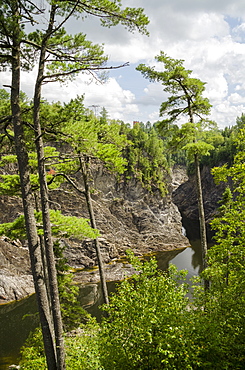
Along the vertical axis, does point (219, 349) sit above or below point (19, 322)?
above

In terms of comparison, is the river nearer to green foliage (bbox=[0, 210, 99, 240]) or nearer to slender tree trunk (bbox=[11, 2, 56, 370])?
green foliage (bbox=[0, 210, 99, 240])

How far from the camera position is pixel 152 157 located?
141 ft

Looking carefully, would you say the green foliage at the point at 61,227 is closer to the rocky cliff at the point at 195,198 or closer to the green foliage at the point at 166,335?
the green foliage at the point at 166,335

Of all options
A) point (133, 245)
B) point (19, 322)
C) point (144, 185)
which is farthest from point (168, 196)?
point (19, 322)

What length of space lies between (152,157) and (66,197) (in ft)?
49.6

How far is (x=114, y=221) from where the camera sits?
36.9 m

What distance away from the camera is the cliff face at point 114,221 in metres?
31.8

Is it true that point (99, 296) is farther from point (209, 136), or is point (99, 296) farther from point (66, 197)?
point (209, 136)

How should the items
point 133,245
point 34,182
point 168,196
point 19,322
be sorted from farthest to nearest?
point 168,196 → point 133,245 → point 19,322 → point 34,182

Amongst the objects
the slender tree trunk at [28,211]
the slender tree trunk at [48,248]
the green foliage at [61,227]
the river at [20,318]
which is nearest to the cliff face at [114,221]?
the river at [20,318]

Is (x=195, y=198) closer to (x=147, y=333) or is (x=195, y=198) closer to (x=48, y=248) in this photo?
(x=48, y=248)

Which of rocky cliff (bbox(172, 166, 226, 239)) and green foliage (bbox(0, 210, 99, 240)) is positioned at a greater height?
green foliage (bbox(0, 210, 99, 240))

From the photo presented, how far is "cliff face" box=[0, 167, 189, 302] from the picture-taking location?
3177 centimetres

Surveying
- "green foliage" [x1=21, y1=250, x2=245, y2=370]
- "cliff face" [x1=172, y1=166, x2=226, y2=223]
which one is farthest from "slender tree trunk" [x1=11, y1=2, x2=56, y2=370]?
"cliff face" [x1=172, y1=166, x2=226, y2=223]
